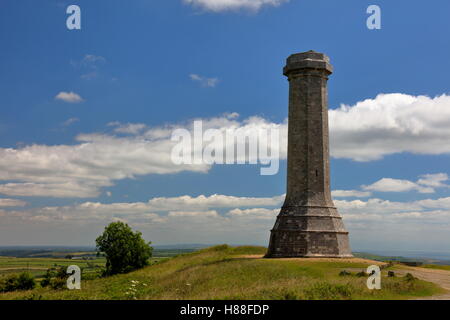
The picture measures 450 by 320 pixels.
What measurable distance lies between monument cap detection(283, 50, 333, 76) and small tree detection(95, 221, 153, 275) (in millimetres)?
28106

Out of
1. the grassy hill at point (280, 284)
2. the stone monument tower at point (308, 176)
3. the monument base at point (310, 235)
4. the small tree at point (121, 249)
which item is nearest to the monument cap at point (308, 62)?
the stone monument tower at point (308, 176)

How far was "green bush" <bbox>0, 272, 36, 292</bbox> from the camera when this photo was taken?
44.3m

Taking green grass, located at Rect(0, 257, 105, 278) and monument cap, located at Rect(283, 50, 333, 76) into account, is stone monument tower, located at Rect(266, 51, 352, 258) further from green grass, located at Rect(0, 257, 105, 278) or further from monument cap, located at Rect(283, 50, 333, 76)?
green grass, located at Rect(0, 257, 105, 278)

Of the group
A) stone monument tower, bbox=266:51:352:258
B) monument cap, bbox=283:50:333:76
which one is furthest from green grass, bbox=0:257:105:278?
monument cap, bbox=283:50:333:76

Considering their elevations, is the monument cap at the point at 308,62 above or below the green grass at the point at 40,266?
above

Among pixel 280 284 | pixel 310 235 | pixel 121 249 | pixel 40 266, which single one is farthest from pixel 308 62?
pixel 40 266

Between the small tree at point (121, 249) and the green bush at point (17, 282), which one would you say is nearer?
the green bush at point (17, 282)

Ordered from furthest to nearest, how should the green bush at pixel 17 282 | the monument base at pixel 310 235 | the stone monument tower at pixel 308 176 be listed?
1. the green bush at pixel 17 282
2. the stone monument tower at pixel 308 176
3. the monument base at pixel 310 235

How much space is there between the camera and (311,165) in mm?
38188

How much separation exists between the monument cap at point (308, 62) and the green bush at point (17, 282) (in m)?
35.3

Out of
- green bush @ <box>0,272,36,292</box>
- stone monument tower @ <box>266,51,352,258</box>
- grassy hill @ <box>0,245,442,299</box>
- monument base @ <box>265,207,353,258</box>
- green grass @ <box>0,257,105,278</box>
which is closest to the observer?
grassy hill @ <box>0,245,442,299</box>

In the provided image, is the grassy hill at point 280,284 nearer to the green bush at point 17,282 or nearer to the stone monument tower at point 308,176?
the stone monument tower at point 308,176

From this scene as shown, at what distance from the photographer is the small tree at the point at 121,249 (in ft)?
168
